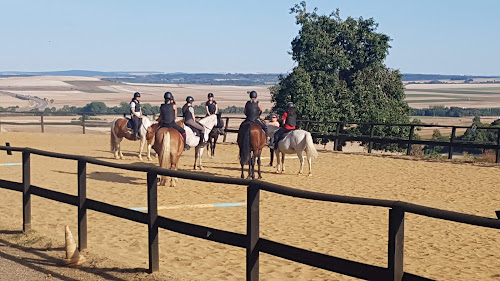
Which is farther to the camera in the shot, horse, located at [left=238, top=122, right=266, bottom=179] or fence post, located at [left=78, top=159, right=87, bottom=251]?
horse, located at [left=238, top=122, right=266, bottom=179]

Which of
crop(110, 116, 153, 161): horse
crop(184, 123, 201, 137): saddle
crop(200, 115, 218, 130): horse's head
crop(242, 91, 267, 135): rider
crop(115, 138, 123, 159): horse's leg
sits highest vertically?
crop(242, 91, 267, 135): rider

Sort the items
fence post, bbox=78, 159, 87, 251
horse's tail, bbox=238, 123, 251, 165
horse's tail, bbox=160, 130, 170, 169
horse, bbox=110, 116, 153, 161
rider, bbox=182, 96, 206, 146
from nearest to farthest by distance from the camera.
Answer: fence post, bbox=78, 159, 87, 251 → horse's tail, bbox=160, 130, 170, 169 → horse's tail, bbox=238, 123, 251, 165 → rider, bbox=182, 96, 206, 146 → horse, bbox=110, 116, 153, 161

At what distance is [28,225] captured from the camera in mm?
11672

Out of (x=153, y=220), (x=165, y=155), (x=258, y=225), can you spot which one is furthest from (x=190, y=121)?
(x=258, y=225)

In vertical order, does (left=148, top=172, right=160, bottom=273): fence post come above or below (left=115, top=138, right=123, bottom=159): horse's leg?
above

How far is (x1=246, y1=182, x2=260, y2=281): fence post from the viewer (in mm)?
7621

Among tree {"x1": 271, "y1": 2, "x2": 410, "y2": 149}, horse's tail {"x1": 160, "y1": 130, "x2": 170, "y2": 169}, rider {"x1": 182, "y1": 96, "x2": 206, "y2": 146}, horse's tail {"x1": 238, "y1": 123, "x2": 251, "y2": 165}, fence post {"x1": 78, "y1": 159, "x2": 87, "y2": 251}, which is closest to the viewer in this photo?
fence post {"x1": 78, "y1": 159, "x2": 87, "y2": 251}

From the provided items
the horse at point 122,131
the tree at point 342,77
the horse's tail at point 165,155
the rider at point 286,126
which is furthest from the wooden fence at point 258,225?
the tree at point 342,77

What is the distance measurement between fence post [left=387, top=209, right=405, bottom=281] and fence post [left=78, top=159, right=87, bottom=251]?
17.0ft

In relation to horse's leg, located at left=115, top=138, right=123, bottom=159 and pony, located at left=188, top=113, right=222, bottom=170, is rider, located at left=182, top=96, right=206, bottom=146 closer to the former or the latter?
pony, located at left=188, top=113, right=222, bottom=170

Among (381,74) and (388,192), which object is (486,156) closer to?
(388,192)

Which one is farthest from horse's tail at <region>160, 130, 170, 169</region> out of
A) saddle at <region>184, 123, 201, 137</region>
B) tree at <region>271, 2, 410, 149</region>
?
tree at <region>271, 2, 410, 149</region>

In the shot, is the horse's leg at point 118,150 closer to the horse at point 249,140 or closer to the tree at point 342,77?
the horse at point 249,140

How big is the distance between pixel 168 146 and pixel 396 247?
12546mm
